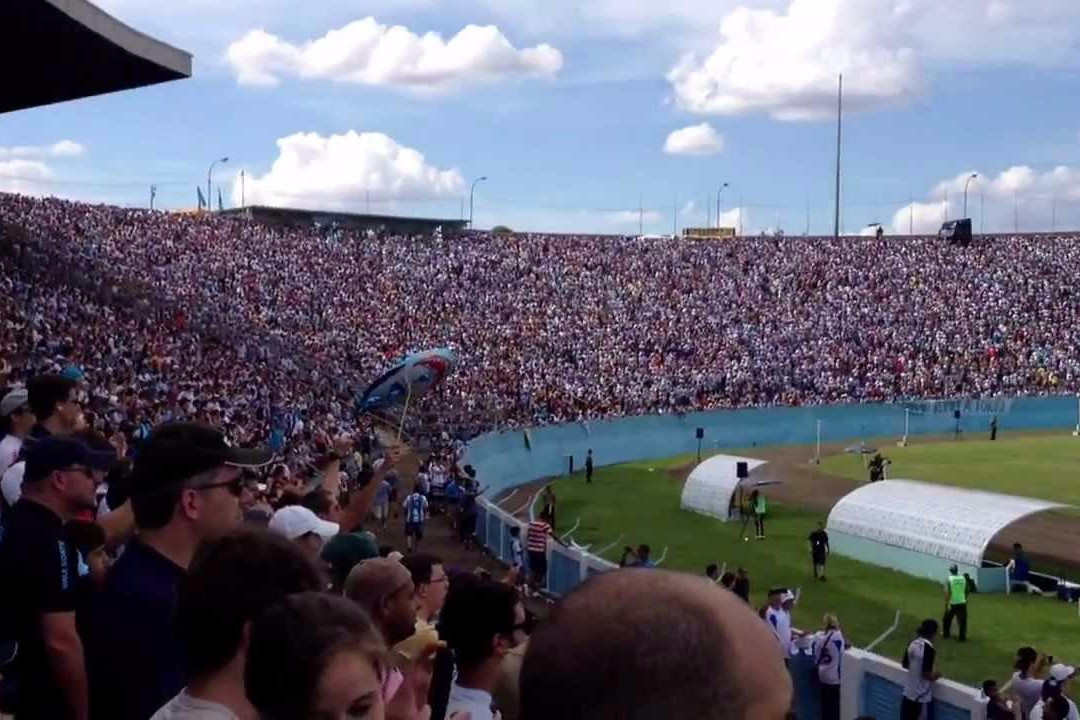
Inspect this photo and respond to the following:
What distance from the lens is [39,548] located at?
5.10 meters

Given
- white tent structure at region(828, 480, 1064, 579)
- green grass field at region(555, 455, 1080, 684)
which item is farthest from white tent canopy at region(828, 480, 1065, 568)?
green grass field at region(555, 455, 1080, 684)

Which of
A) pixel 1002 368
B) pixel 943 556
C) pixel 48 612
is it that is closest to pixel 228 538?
pixel 48 612

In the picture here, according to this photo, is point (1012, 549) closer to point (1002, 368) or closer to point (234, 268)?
point (234, 268)

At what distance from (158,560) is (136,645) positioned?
31cm

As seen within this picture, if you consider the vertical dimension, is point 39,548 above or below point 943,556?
above

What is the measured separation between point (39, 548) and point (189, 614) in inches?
69.7

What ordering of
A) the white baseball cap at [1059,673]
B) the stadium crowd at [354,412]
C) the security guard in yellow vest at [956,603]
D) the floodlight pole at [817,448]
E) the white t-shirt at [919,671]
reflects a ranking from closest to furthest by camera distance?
the stadium crowd at [354,412]
the white t-shirt at [919,671]
the white baseball cap at [1059,673]
the security guard in yellow vest at [956,603]
the floodlight pole at [817,448]

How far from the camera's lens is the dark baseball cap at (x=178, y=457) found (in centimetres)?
467

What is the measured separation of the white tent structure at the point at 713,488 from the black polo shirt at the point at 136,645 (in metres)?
29.1

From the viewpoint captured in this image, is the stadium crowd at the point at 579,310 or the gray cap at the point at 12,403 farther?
the stadium crowd at the point at 579,310

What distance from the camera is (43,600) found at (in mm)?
4992

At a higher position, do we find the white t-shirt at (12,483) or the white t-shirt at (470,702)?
the white t-shirt at (12,483)

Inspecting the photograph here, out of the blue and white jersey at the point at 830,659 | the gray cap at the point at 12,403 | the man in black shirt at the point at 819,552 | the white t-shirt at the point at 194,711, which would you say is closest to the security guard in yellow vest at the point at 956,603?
the man in black shirt at the point at 819,552

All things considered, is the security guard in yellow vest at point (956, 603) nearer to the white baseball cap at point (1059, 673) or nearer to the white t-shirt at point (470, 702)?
the white baseball cap at point (1059, 673)
